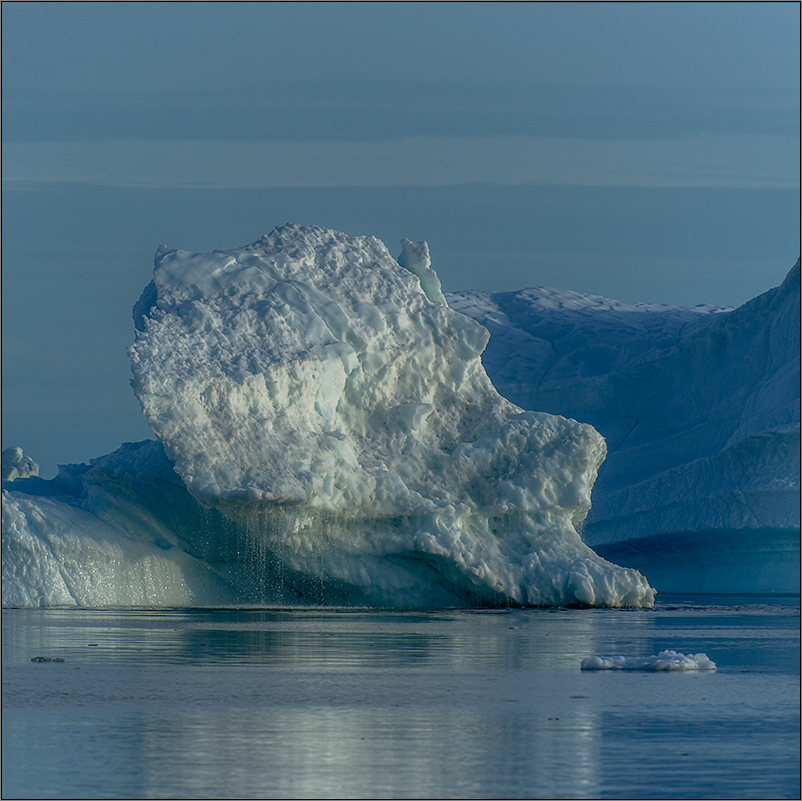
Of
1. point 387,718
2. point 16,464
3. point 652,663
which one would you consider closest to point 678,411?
point 16,464

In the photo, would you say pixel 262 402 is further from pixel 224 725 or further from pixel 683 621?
pixel 224 725

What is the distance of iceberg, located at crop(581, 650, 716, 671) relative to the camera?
13.7 metres

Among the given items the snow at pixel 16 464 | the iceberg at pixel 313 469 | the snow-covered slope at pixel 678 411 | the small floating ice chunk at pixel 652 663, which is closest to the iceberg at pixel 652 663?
the small floating ice chunk at pixel 652 663

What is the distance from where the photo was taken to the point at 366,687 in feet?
38.7

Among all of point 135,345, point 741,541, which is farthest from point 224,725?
point 741,541

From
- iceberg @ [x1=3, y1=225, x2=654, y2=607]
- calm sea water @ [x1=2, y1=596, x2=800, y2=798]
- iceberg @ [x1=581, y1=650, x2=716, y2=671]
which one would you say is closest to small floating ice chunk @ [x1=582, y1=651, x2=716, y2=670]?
iceberg @ [x1=581, y1=650, x2=716, y2=671]

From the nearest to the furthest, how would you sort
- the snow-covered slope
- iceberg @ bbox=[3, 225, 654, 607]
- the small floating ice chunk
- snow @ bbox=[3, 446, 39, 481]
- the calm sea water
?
the calm sea water, the small floating ice chunk, iceberg @ bbox=[3, 225, 654, 607], the snow-covered slope, snow @ bbox=[3, 446, 39, 481]

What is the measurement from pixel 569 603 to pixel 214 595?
6999mm

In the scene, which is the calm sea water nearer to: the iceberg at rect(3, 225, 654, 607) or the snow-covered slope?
the iceberg at rect(3, 225, 654, 607)

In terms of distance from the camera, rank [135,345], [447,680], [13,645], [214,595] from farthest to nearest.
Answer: [214,595], [135,345], [13,645], [447,680]

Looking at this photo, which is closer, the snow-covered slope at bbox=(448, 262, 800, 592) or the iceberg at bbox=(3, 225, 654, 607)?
the iceberg at bbox=(3, 225, 654, 607)

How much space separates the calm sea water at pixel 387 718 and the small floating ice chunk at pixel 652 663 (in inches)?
8.3

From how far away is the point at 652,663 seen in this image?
13.9 meters

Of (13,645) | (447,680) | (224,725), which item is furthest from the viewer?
(13,645)
